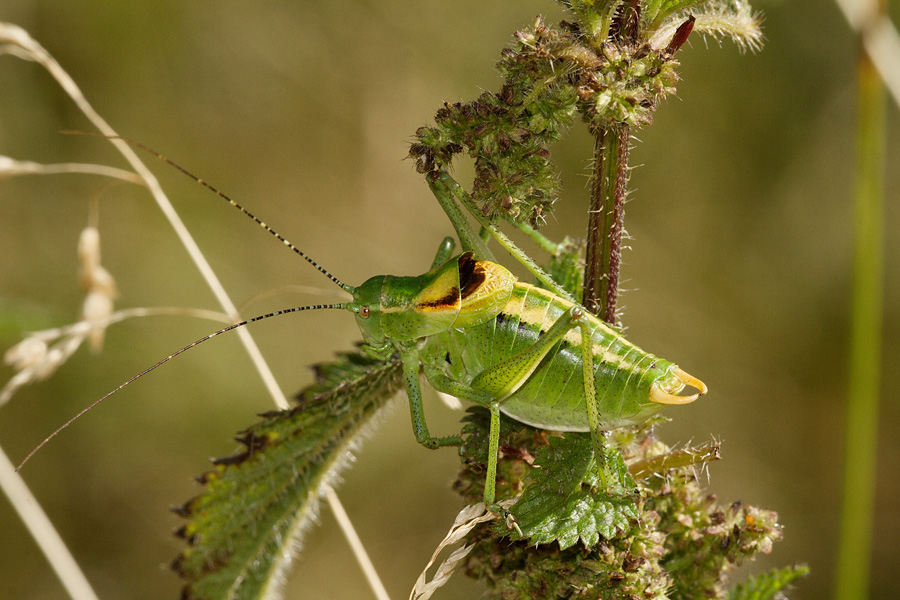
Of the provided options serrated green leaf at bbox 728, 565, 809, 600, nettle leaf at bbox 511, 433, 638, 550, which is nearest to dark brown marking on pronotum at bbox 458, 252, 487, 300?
nettle leaf at bbox 511, 433, 638, 550

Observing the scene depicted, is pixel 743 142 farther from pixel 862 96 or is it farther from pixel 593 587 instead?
pixel 593 587

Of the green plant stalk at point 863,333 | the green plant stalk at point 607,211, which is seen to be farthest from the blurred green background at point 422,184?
the green plant stalk at point 607,211

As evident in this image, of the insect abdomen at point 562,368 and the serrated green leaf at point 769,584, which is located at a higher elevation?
the insect abdomen at point 562,368

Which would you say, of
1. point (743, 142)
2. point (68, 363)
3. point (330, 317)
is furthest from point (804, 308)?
point (68, 363)

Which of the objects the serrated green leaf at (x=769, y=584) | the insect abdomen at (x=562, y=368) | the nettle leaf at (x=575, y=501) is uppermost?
the insect abdomen at (x=562, y=368)

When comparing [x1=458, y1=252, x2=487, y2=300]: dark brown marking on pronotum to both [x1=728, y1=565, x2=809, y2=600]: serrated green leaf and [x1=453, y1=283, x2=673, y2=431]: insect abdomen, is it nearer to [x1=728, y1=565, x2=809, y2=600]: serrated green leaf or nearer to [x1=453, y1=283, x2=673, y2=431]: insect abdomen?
[x1=453, y1=283, x2=673, y2=431]: insect abdomen

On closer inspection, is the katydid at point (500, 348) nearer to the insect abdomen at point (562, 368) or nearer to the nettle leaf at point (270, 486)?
the insect abdomen at point (562, 368)

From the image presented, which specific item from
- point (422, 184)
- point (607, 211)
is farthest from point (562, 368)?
point (422, 184)
